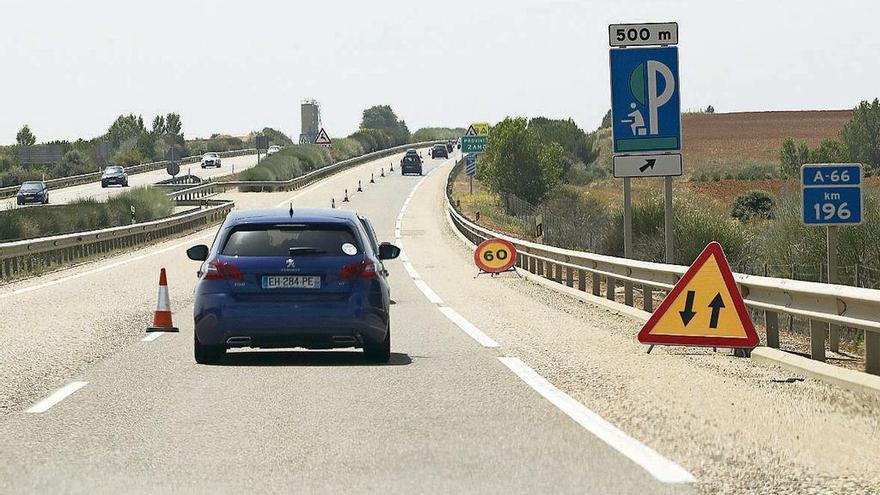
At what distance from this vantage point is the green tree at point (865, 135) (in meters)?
110

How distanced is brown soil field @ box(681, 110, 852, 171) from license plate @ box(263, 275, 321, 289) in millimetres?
119058

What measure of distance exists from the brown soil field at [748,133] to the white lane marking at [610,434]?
120 meters

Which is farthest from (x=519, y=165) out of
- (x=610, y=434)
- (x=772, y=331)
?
(x=610, y=434)

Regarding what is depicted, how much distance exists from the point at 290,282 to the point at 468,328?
4.89 meters

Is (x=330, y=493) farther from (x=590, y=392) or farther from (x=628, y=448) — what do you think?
(x=590, y=392)

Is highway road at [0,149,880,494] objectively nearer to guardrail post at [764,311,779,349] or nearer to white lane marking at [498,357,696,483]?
white lane marking at [498,357,696,483]

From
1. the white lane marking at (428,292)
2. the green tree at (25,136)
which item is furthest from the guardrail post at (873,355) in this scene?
the green tree at (25,136)

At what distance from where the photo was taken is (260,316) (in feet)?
40.7

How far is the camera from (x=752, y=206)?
7906cm

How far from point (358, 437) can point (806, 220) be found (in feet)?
32.1

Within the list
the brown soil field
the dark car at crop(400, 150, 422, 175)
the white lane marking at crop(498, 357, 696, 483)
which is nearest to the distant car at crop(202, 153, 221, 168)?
the dark car at crop(400, 150, 422, 175)

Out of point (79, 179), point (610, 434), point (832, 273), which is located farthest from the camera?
point (79, 179)

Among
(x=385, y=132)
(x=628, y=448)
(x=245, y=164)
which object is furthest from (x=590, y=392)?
(x=385, y=132)

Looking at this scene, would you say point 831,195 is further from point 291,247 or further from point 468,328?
point 291,247
